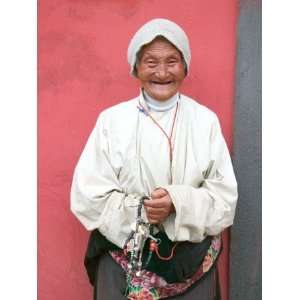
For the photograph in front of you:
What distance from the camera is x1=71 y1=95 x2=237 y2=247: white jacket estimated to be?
2406mm

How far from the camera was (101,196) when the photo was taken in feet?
8.01

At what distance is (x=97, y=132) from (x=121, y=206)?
1.04 feet

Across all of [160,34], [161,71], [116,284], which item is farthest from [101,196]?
[160,34]

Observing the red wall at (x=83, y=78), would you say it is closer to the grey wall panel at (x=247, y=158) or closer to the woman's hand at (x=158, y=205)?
the grey wall panel at (x=247, y=158)

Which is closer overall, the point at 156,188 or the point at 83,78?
the point at 156,188

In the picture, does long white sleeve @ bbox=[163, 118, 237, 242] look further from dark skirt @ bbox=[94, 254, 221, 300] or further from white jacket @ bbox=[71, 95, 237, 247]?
dark skirt @ bbox=[94, 254, 221, 300]

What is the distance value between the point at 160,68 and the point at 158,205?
0.49 meters

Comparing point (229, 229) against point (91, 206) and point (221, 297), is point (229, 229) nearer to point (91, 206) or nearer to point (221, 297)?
point (221, 297)

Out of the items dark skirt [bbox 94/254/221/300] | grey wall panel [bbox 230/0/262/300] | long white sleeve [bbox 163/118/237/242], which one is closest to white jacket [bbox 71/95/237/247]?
long white sleeve [bbox 163/118/237/242]

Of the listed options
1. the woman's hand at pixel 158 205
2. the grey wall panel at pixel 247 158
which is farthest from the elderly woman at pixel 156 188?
the grey wall panel at pixel 247 158

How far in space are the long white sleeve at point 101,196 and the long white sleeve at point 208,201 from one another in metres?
0.15

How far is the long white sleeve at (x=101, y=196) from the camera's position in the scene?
2408 mm

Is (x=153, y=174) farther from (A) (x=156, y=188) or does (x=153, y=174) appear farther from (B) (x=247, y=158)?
(B) (x=247, y=158)
